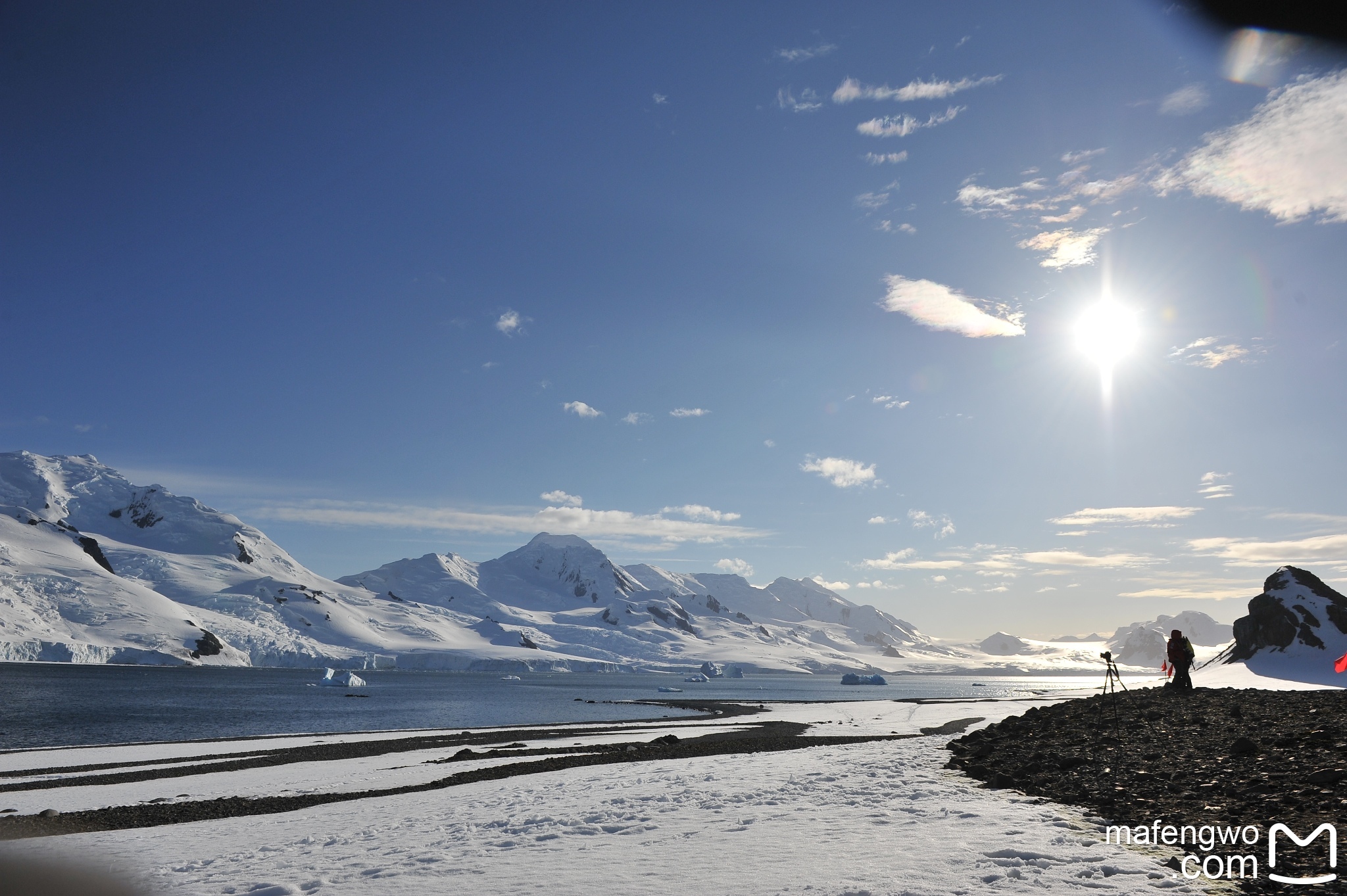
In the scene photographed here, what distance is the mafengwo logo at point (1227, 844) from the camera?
903 cm

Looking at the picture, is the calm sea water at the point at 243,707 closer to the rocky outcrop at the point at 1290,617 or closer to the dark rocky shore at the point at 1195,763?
the dark rocky shore at the point at 1195,763

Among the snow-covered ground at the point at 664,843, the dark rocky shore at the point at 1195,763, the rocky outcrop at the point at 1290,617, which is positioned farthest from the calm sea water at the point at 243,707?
the rocky outcrop at the point at 1290,617

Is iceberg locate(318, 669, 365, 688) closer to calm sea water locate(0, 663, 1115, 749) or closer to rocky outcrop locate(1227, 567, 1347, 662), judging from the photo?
calm sea water locate(0, 663, 1115, 749)

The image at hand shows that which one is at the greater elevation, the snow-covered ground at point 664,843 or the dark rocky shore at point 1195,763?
the dark rocky shore at point 1195,763

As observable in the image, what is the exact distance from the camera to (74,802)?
24.7 m

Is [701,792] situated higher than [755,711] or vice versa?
[701,792]

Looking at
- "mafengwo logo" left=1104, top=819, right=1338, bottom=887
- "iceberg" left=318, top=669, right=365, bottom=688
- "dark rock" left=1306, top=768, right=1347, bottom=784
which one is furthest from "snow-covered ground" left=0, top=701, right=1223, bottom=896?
"iceberg" left=318, top=669, right=365, bottom=688

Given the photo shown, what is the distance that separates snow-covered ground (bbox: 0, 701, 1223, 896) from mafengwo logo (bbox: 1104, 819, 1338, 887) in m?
0.46

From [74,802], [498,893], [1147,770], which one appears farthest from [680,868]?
[74,802]

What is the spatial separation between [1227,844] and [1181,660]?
24.2m

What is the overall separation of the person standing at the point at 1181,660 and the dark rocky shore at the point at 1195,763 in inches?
117

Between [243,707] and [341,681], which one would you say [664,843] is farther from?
[341,681]

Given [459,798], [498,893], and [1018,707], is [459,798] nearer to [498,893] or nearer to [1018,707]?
[498,893]

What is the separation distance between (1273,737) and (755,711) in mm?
→ 78424
